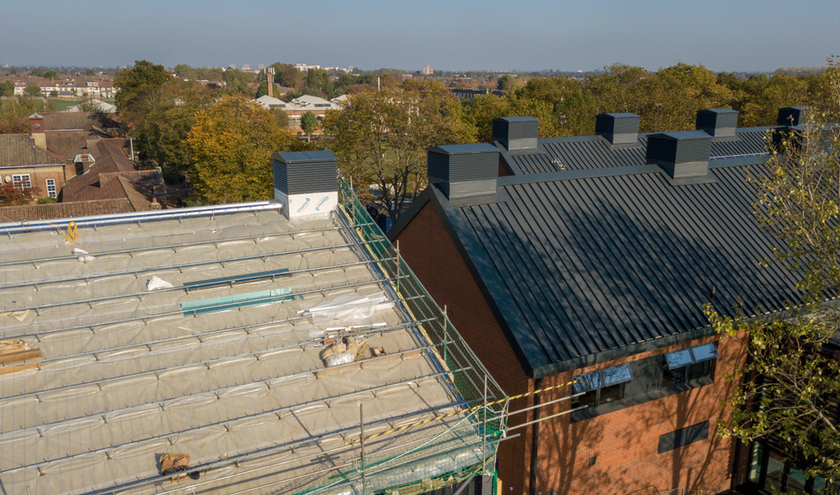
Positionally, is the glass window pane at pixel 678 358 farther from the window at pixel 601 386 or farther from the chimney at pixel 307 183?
the chimney at pixel 307 183

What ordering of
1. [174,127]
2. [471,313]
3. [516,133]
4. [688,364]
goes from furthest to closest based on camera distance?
[174,127] → [516,133] → [471,313] → [688,364]

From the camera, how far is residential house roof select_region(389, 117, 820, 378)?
13.1m

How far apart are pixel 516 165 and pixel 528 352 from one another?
15437mm

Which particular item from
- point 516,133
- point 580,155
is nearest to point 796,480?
point 580,155

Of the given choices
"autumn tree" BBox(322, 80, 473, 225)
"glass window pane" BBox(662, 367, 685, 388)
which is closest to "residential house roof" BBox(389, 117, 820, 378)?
"glass window pane" BBox(662, 367, 685, 388)

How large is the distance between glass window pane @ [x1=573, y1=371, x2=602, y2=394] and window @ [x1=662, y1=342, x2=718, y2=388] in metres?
2.07

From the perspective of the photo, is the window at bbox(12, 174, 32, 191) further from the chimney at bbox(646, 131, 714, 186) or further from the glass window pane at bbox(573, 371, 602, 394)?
the glass window pane at bbox(573, 371, 602, 394)

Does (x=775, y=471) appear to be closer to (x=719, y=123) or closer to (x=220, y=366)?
(x=220, y=366)

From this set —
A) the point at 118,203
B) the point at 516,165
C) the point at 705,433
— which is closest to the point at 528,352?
the point at 705,433

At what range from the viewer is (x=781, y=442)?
46.4ft

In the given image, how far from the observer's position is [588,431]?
43.7 feet

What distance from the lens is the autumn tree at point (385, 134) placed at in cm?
3506

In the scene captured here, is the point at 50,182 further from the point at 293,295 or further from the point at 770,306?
the point at 770,306

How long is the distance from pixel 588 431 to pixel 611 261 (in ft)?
14.2
